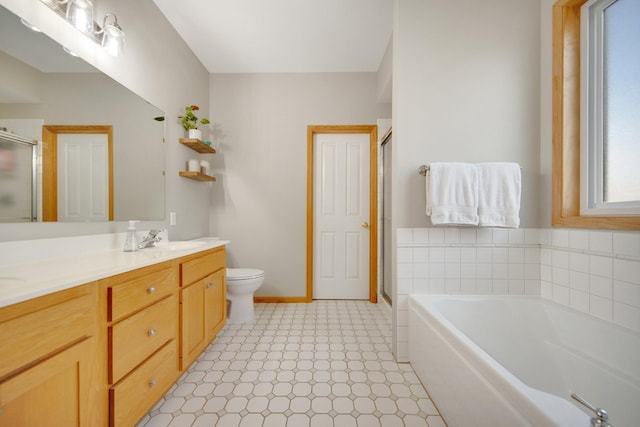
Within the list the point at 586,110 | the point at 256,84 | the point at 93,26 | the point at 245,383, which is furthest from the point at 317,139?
the point at 245,383

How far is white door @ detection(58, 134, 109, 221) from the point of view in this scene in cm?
125

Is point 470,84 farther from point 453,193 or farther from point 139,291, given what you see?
point 139,291

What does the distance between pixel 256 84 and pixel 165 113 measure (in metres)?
1.10

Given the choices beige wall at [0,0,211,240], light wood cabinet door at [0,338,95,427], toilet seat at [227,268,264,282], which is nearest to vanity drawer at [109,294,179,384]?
light wood cabinet door at [0,338,95,427]

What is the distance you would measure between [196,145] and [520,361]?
2.75m

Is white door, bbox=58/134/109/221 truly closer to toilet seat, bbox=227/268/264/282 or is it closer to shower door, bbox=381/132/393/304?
toilet seat, bbox=227/268/264/282

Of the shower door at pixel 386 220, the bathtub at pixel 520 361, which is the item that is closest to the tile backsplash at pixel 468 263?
the bathtub at pixel 520 361

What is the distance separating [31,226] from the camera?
1127 mm

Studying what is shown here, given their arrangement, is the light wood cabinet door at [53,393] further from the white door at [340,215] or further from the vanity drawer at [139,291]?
the white door at [340,215]

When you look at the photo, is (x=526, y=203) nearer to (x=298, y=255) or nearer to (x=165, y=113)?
(x=298, y=255)

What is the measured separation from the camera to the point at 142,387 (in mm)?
1129

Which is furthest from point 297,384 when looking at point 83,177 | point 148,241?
point 83,177

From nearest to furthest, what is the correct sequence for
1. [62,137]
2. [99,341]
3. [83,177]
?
1. [99,341]
2. [62,137]
3. [83,177]

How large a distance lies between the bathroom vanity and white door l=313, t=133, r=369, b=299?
159 centimetres
